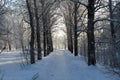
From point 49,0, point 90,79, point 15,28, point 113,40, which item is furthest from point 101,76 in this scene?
point 15,28

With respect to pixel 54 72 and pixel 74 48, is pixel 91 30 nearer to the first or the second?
pixel 54 72

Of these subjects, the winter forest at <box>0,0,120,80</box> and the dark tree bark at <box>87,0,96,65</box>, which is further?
the dark tree bark at <box>87,0,96,65</box>

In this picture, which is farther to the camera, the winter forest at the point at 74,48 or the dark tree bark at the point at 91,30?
the dark tree bark at the point at 91,30

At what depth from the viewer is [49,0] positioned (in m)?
43.4

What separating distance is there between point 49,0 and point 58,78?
2657cm

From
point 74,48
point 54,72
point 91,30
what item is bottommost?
point 54,72

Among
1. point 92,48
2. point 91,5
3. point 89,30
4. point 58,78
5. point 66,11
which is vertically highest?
point 66,11

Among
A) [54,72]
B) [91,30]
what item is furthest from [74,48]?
[54,72]

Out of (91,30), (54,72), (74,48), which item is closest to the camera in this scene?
(54,72)

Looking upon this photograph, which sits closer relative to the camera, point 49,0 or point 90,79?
point 90,79

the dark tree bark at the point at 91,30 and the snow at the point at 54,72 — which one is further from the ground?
the dark tree bark at the point at 91,30

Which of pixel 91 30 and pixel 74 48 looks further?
pixel 74 48

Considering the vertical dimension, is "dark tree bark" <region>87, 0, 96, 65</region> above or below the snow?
above

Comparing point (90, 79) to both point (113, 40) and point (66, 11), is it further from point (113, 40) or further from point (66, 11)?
point (66, 11)
